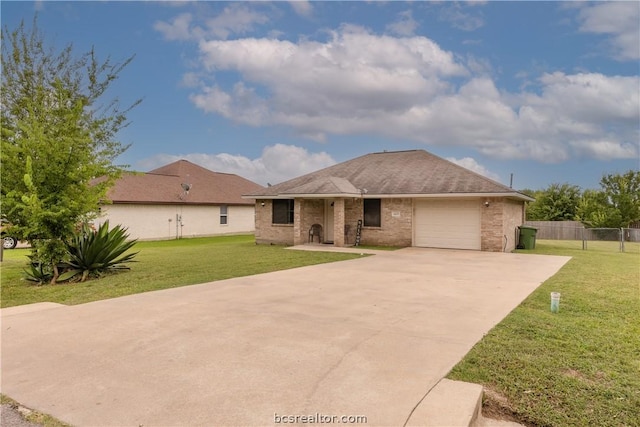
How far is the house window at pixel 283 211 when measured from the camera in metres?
19.9

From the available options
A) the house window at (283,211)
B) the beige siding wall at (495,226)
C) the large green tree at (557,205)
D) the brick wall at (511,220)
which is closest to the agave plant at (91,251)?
the house window at (283,211)

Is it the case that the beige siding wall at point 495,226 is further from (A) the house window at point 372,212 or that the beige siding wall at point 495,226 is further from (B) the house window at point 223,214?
(B) the house window at point 223,214

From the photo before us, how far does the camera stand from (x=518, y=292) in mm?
7680

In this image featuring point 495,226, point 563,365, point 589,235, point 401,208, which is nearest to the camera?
point 563,365

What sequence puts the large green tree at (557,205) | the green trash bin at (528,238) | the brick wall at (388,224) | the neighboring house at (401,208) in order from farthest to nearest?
the large green tree at (557,205)
the green trash bin at (528,238)
the neighboring house at (401,208)
the brick wall at (388,224)

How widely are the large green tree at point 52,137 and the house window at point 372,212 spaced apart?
35.8ft

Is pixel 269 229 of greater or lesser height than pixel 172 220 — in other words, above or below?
below

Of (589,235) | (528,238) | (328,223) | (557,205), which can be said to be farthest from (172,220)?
(557,205)

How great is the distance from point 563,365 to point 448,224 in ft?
44.6

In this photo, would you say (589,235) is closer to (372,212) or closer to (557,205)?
(557,205)

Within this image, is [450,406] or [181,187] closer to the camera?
[450,406]

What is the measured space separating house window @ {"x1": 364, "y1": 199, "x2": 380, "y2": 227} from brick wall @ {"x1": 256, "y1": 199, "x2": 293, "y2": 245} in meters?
3.87

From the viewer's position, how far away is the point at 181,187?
26.2 m

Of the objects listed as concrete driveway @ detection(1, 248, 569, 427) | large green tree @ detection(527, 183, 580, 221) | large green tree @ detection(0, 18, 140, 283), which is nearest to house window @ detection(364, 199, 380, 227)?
concrete driveway @ detection(1, 248, 569, 427)
